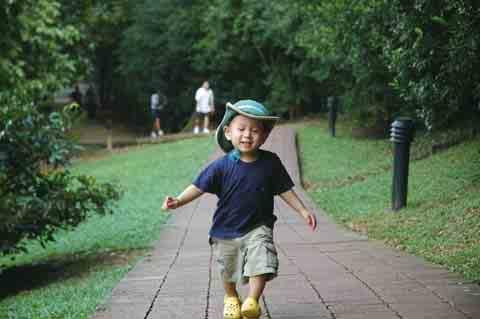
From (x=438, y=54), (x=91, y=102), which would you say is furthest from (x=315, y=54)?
(x=91, y=102)

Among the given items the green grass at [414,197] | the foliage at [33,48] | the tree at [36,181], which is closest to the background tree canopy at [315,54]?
the green grass at [414,197]

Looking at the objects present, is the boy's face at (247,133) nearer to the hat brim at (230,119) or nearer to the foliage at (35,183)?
the hat brim at (230,119)

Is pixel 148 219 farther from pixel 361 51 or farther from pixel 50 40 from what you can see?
pixel 50 40

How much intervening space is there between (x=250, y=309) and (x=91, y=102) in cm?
4915

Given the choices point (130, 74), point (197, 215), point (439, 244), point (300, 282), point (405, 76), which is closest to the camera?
point (300, 282)

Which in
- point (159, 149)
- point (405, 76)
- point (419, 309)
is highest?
point (405, 76)

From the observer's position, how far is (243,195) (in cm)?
462

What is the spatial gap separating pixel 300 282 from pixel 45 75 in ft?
46.8

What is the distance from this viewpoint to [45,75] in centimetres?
1873

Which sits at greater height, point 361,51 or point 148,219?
point 361,51

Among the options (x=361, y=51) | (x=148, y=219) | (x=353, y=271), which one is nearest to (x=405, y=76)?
(x=353, y=271)

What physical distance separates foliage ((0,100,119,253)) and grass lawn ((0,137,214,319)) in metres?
0.53

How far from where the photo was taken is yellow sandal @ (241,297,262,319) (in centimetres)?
437

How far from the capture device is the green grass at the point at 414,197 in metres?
7.45
